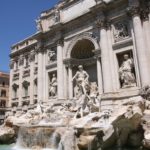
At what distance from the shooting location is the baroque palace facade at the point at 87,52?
59.0 feet

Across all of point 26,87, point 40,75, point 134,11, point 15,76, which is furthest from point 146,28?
point 15,76

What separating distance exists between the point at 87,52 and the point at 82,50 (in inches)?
20.9

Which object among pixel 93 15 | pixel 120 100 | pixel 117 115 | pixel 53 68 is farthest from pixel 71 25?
pixel 117 115

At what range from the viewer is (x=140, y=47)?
17281mm

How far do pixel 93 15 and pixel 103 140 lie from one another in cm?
1273

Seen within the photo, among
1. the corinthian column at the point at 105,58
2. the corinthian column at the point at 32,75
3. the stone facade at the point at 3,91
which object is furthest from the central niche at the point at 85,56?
the stone facade at the point at 3,91

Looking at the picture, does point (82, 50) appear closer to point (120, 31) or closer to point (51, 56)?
point (51, 56)

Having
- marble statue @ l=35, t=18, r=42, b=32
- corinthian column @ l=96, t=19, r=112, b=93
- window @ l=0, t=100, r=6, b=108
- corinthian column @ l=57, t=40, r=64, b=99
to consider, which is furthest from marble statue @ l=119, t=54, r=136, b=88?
window @ l=0, t=100, r=6, b=108

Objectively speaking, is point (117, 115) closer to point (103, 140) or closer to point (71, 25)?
point (103, 140)

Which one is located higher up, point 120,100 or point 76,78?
point 76,78

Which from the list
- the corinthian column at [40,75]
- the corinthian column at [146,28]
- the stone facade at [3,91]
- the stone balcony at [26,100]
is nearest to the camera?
the corinthian column at [146,28]

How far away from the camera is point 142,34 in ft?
57.9

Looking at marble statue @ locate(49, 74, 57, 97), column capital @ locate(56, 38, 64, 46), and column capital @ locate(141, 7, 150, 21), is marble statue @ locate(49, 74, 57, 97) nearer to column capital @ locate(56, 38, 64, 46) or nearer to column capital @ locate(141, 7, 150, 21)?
column capital @ locate(56, 38, 64, 46)

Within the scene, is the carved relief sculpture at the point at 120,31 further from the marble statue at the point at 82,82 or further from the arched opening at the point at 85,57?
the marble statue at the point at 82,82
